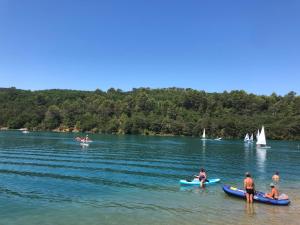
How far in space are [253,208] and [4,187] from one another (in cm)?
2665

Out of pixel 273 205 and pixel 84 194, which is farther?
pixel 84 194

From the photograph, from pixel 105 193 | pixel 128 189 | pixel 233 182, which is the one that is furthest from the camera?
pixel 233 182

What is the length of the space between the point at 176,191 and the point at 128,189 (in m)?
5.49

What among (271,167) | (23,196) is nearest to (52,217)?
(23,196)

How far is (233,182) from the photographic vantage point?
51.0 m

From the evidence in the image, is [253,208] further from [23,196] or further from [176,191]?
[23,196]

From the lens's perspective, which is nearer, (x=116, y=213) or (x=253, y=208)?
(x=116, y=213)

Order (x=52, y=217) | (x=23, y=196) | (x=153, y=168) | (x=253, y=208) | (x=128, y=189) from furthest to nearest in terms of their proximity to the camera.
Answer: (x=153, y=168) < (x=128, y=189) < (x=23, y=196) < (x=253, y=208) < (x=52, y=217)

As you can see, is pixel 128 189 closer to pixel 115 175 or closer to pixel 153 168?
pixel 115 175

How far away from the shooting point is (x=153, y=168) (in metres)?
62.7

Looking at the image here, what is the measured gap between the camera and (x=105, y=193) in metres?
40.9

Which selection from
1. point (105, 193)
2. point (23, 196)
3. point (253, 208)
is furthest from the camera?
point (105, 193)

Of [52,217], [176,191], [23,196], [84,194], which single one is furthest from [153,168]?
[52,217]

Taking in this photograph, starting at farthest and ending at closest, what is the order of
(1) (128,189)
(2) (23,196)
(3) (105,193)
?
(1) (128,189) < (3) (105,193) < (2) (23,196)
